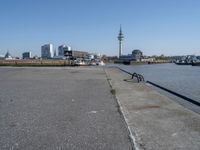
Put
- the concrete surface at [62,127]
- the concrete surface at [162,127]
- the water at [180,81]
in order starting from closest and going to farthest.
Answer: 1. the concrete surface at [62,127]
2. the concrete surface at [162,127]
3. the water at [180,81]

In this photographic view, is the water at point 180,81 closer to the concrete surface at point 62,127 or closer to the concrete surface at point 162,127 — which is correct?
the concrete surface at point 162,127

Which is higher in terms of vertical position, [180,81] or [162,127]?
[162,127]

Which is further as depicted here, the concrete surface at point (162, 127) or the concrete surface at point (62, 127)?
the concrete surface at point (162, 127)

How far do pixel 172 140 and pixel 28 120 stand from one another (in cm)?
452

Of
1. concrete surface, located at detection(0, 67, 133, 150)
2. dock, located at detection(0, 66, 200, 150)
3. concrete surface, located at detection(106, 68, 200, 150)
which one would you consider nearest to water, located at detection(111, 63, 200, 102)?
concrete surface, located at detection(106, 68, 200, 150)

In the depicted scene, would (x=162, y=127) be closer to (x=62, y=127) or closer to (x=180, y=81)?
(x=62, y=127)

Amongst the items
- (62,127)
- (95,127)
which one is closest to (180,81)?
(95,127)

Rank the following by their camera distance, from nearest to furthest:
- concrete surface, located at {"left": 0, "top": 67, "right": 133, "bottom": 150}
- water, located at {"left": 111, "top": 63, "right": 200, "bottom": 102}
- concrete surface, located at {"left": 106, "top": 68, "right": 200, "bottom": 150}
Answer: concrete surface, located at {"left": 0, "top": 67, "right": 133, "bottom": 150}
concrete surface, located at {"left": 106, "top": 68, "right": 200, "bottom": 150}
water, located at {"left": 111, "top": 63, "right": 200, "bottom": 102}

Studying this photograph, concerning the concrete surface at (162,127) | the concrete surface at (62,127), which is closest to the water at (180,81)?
the concrete surface at (162,127)

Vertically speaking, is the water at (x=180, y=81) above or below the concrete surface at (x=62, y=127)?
below

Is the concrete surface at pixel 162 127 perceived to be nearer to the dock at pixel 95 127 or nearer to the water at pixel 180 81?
the dock at pixel 95 127

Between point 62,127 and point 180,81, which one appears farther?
point 180,81

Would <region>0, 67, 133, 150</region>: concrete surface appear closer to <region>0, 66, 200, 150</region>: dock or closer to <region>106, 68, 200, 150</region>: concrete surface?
<region>0, 66, 200, 150</region>: dock

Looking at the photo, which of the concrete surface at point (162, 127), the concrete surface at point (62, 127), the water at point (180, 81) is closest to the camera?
the concrete surface at point (62, 127)
